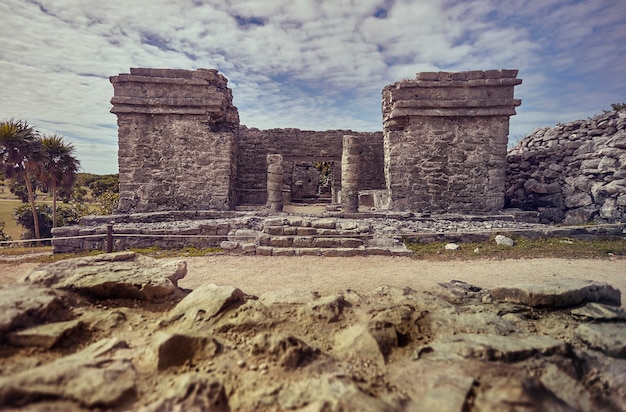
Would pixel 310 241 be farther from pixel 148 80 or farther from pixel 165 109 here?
pixel 148 80

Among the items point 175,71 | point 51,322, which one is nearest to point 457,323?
point 51,322

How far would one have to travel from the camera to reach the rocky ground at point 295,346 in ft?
7.93

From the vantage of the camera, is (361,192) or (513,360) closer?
(513,360)

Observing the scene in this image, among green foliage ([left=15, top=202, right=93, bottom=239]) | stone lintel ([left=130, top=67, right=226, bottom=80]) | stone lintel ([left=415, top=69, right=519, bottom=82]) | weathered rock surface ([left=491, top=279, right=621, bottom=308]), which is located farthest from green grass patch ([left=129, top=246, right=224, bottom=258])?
green foliage ([left=15, top=202, right=93, bottom=239])

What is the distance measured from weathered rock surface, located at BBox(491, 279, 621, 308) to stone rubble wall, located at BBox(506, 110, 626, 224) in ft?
28.3

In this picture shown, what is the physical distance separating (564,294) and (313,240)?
552 centimetres

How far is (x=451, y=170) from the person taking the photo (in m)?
12.8

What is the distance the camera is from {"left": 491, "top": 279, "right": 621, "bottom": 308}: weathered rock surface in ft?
12.9

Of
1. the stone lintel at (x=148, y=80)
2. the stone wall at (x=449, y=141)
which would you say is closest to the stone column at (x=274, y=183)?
the stone lintel at (x=148, y=80)

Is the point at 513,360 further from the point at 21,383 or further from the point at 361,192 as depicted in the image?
the point at 361,192

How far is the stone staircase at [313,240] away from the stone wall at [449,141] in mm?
4489

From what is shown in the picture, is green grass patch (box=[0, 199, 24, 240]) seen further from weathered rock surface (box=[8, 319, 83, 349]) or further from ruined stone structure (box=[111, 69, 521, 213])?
weathered rock surface (box=[8, 319, 83, 349])

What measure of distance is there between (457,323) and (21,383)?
3841 mm

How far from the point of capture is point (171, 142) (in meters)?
12.8
